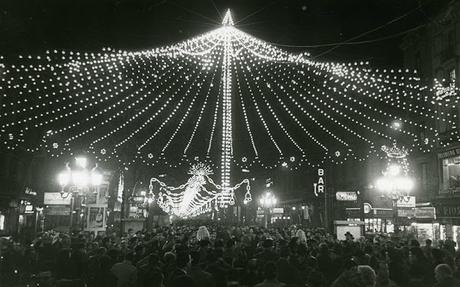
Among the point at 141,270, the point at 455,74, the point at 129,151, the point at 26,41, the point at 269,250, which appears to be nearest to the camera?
the point at 141,270

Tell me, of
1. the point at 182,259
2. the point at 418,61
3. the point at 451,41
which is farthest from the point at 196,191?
the point at 182,259

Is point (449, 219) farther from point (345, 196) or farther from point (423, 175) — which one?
point (345, 196)

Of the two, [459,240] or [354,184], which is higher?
[354,184]

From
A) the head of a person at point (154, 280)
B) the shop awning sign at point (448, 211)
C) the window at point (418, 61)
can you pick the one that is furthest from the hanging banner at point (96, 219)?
the window at point (418, 61)

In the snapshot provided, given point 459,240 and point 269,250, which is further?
point 459,240

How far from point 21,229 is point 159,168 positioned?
29653 mm

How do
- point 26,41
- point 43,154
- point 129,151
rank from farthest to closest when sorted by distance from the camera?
1. point 129,151
2. point 43,154
3. point 26,41

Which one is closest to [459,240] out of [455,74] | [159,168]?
[455,74]

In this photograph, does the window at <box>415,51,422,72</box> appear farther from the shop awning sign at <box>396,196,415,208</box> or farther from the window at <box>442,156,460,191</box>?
the shop awning sign at <box>396,196,415,208</box>

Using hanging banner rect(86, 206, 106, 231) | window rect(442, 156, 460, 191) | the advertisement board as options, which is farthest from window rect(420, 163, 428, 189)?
the advertisement board

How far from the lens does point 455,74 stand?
32031 millimetres

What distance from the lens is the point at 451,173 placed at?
33.2m

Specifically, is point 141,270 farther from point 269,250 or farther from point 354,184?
point 354,184

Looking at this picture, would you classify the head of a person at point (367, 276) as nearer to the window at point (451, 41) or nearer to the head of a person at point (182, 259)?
the head of a person at point (182, 259)
